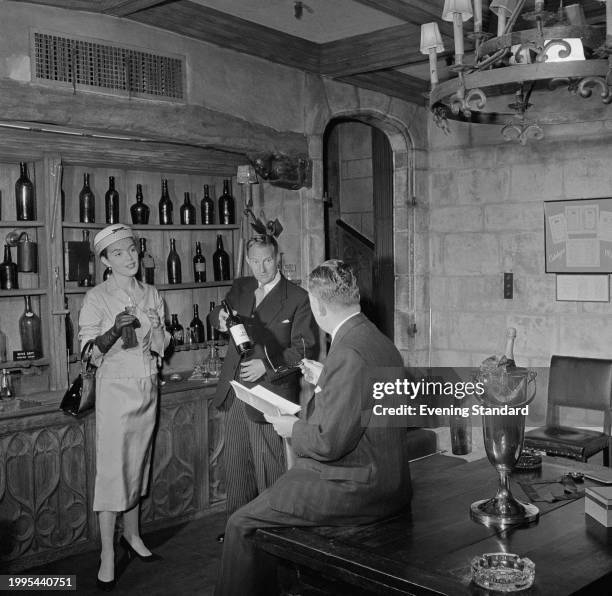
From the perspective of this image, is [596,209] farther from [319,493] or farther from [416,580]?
[416,580]

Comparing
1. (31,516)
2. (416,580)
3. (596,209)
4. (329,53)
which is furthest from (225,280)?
(416,580)

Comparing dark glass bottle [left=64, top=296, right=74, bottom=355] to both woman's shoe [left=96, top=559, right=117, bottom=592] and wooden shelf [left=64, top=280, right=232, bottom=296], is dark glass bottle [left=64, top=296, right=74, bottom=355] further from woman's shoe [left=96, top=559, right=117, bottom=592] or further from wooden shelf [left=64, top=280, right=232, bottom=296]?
woman's shoe [left=96, top=559, right=117, bottom=592]

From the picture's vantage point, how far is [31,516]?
3869mm

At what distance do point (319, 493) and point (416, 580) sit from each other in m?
0.57

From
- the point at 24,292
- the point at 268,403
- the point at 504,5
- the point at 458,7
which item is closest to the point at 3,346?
the point at 24,292

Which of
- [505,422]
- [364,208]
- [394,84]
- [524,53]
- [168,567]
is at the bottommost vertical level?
[168,567]

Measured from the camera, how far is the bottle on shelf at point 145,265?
477 centimetres

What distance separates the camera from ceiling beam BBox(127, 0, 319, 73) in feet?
13.4

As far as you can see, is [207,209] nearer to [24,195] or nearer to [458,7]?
[24,195]

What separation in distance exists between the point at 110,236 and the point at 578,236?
328 cm

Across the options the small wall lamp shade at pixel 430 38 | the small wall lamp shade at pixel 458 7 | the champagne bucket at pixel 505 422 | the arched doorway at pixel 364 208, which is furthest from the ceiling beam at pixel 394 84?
the champagne bucket at pixel 505 422

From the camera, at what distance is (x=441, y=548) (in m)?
2.23

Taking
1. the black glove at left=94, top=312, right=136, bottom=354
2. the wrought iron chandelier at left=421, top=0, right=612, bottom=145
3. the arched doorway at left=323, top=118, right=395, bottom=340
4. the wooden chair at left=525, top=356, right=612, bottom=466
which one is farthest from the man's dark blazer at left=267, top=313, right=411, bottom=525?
the arched doorway at left=323, top=118, right=395, bottom=340

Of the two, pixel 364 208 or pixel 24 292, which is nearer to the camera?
pixel 24 292
